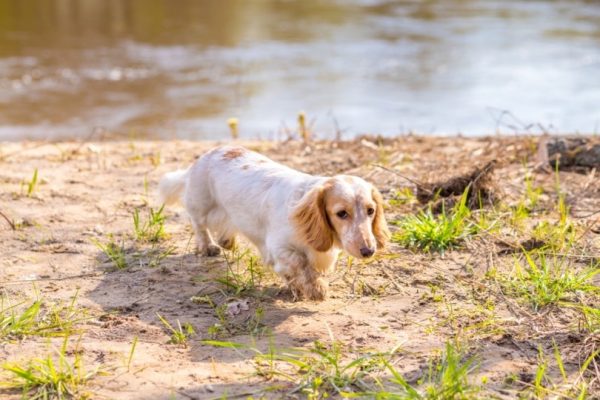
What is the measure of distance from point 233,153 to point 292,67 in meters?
9.08

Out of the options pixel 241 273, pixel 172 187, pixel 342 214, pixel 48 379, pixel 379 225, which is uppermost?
pixel 342 214

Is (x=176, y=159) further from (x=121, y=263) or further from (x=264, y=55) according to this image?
(x=264, y=55)

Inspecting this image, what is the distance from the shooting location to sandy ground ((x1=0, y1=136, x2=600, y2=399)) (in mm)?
3479

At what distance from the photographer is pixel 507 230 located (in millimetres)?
5102

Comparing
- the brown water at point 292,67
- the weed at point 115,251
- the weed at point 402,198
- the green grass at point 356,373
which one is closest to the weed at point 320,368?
the green grass at point 356,373

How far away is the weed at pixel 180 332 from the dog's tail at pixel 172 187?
1509 millimetres

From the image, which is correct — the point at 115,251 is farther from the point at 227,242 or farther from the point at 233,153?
the point at 233,153

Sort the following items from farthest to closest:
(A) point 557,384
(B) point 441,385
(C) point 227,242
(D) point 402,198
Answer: (D) point 402,198
(C) point 227,242
(A) point 557,384
(B) point 441,385

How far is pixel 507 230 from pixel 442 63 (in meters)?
9.47

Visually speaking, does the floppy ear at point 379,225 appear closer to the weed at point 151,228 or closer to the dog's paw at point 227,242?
the dog's paw at point 227,242

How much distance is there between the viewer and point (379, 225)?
4262mm

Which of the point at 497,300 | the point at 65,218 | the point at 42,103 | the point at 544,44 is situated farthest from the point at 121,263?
the point at 544,44

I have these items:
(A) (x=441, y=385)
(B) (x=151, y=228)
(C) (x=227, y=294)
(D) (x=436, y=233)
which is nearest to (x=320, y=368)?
(A) (x=441, y=385)

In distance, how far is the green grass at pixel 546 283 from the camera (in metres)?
4.08
